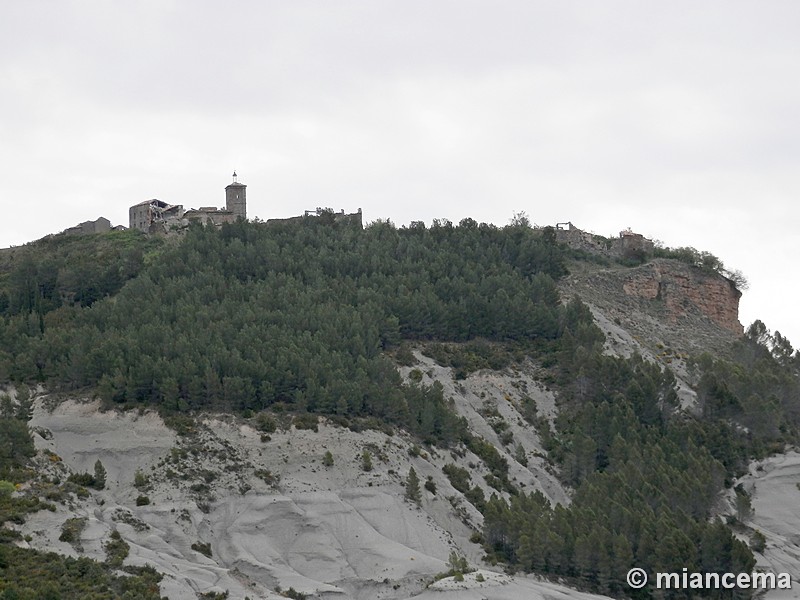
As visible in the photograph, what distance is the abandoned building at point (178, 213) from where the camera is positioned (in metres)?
111

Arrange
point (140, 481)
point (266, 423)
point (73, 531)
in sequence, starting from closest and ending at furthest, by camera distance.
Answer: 1. point (73, 531)
2. point (140, 481)
3. point (266, 423)

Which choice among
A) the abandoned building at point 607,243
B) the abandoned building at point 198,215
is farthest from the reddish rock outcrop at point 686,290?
the abandoned building at point 198,215

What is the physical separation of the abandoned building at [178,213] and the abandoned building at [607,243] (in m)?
24.7

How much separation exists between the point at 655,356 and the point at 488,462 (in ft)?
70.2

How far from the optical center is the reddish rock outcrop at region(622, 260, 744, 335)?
101m

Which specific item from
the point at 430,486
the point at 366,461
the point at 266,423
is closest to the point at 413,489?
the point at 430,486

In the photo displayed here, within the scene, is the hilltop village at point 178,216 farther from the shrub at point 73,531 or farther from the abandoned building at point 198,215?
the shrub at point 73,531

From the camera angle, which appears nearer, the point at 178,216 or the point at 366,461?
the point at 366,461

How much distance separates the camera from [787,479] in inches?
3009

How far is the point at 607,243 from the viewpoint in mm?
106312

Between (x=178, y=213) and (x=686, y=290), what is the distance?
41275 mm

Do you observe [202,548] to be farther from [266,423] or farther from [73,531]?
[266,423]

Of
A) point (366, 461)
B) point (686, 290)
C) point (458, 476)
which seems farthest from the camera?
point (686, 290)

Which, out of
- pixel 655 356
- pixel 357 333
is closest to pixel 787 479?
pixel 655 356
